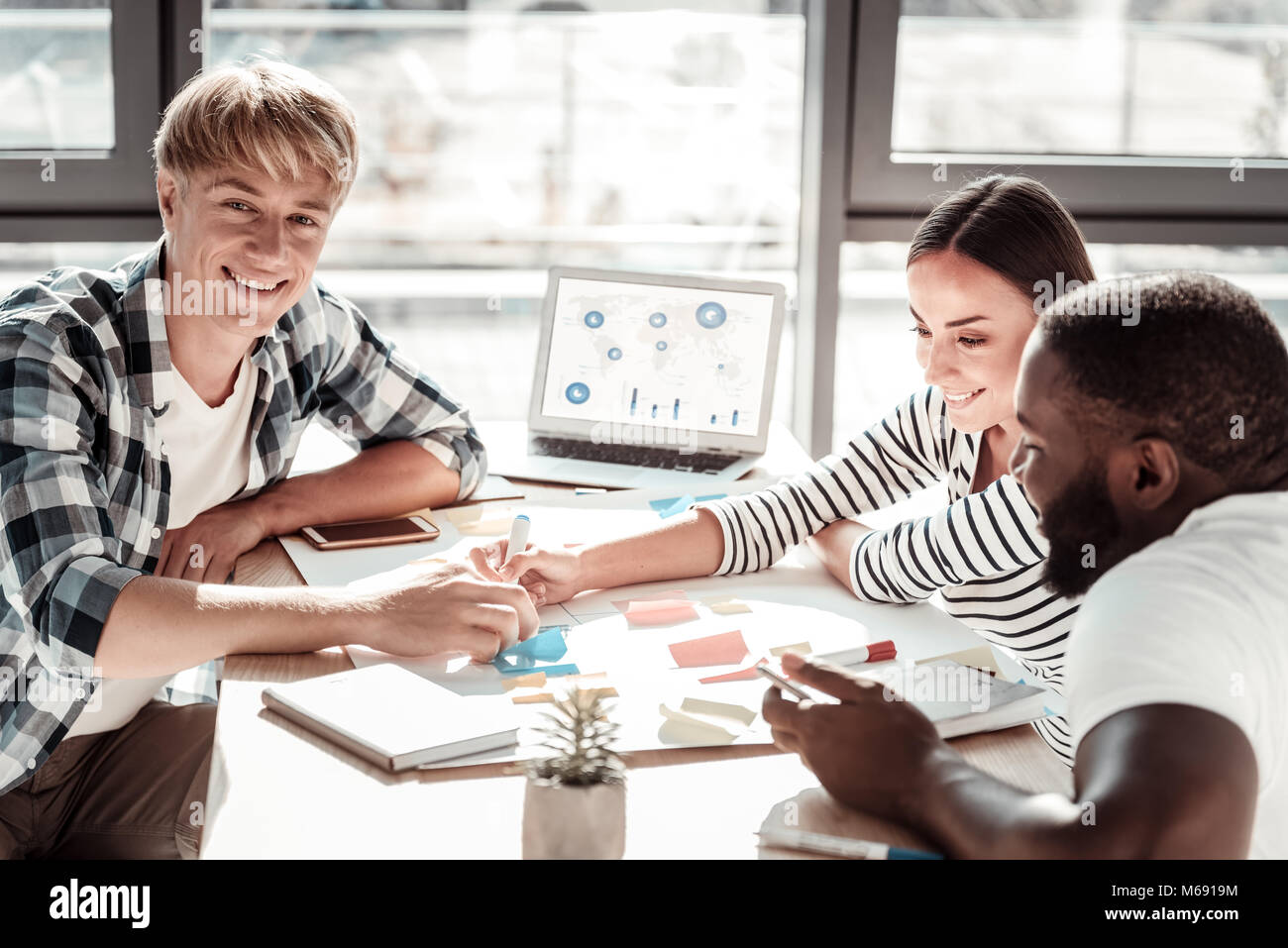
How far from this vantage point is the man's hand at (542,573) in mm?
1526

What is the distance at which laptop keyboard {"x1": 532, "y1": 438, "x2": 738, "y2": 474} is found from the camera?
217cm

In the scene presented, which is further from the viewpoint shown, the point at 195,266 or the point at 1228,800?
the point at 195,266

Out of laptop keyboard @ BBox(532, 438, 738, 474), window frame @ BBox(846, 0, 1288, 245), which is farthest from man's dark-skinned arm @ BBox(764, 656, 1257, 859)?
window frame @ BBox(846, 0, 1288, 245)

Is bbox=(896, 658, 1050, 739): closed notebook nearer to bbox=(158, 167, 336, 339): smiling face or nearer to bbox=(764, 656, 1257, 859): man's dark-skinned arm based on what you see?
bbox=(764, 656, 1257, 859): man's dark-skinned arm

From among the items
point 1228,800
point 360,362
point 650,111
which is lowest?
point 1228,800

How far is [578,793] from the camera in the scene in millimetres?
879

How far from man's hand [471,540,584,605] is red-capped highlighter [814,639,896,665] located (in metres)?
0.37

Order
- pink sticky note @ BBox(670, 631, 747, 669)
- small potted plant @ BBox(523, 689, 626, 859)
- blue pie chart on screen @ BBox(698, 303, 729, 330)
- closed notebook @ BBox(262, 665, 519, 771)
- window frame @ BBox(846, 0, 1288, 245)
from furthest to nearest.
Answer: window frame @ BBox(846, 0, 1288, 245)
blue pie chart on screen @ BBox(698, 303, 729, 330)
pink sticky note @ BBox(670, 631, 747, 669)
closed notebook @ BBox(262, 665, 519, 771)
small potted plant @ BBox(523, 689, 626, 859)

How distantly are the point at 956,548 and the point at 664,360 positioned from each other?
91 centimetres

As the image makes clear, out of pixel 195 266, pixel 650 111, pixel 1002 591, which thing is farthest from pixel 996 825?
pixel 650 111

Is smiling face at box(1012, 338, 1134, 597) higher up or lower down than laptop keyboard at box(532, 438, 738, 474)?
higher up

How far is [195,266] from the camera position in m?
1.62

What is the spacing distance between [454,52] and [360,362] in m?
2.26
